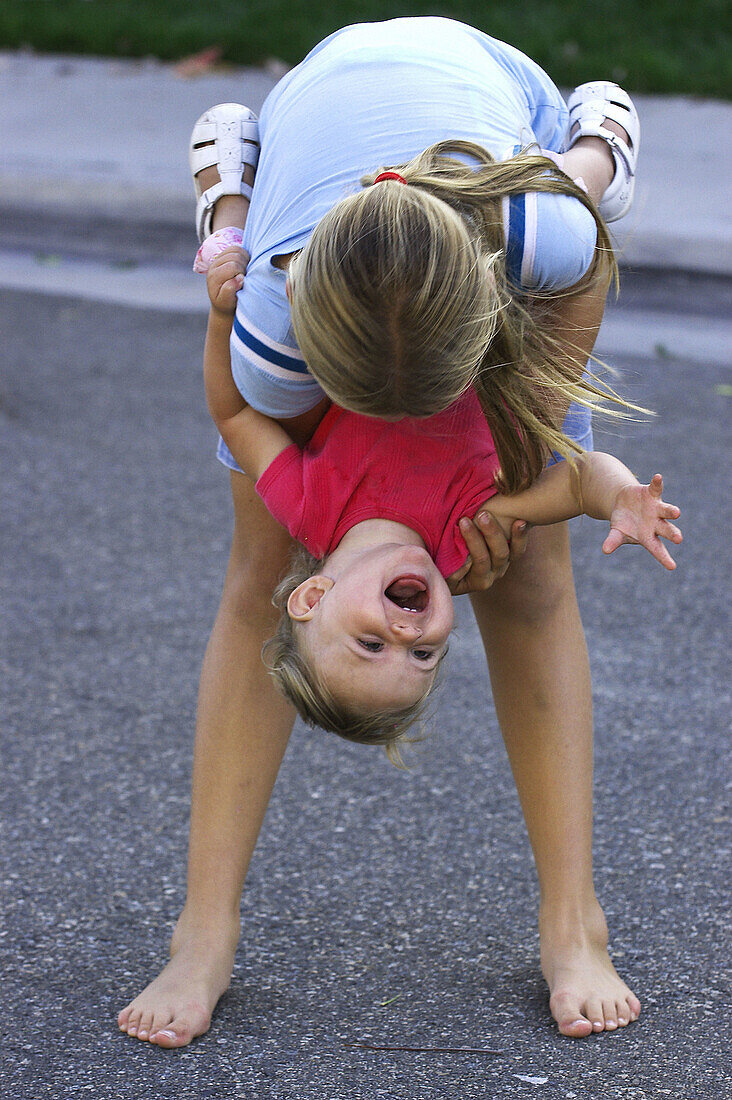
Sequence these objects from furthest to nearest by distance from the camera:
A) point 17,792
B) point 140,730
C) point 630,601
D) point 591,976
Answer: point 630,601
point 140,730
point 17,792
point 591,976

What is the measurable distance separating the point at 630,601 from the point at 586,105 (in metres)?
1.61

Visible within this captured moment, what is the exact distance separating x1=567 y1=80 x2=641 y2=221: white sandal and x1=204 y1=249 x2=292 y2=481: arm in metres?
0.60

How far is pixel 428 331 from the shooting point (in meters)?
1.70

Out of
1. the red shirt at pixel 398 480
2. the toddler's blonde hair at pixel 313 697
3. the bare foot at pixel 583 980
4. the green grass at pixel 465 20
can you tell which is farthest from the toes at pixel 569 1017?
the green grass at pixel 465 20

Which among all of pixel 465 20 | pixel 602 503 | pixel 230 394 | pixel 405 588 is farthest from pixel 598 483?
pixel 465 20

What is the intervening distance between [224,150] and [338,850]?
4.10 ft

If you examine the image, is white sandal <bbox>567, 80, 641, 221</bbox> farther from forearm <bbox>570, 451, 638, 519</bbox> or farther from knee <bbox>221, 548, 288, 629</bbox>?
knee <bbox>221, 548, 288, 629</bbox>

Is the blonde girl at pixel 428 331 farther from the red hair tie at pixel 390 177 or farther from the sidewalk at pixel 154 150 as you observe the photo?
the sidewalk at pixel 154 150

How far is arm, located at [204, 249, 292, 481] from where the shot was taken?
6.49 ft

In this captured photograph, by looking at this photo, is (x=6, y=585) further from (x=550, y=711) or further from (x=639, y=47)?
(x=639, y=47)

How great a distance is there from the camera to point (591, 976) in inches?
82.8

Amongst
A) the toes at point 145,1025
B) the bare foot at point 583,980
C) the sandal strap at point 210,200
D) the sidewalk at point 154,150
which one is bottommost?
the sidewalk at point 154,150

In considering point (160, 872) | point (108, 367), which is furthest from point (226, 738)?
point (108, 367)

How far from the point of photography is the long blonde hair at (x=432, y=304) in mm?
1685
